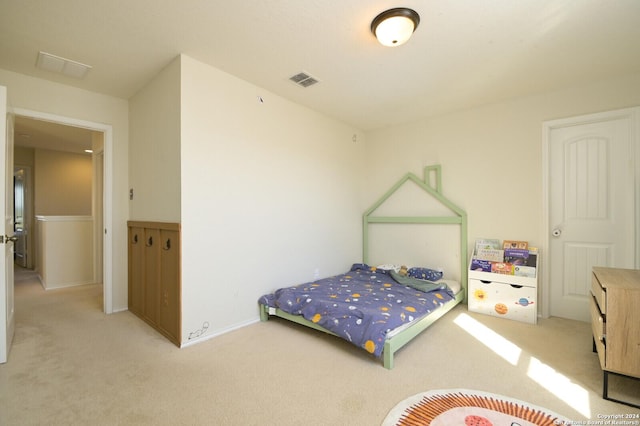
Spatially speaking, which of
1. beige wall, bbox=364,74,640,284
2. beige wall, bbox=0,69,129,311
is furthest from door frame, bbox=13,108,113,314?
beige wall, bbox=364,74,640,284

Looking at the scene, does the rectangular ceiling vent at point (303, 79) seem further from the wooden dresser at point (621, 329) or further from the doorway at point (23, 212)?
the doorway at point (23, 212)

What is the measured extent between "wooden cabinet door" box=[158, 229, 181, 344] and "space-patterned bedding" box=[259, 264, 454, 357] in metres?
0.78

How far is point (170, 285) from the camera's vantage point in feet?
8.24

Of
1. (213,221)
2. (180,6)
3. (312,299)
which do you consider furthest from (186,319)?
(180,6)

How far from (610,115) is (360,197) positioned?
9.01 feet

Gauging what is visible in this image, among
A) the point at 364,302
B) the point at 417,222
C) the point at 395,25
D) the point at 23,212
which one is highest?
the point at 395,25

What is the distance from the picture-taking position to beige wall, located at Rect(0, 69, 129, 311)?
9.52 feet

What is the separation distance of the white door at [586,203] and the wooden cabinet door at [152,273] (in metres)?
3.81

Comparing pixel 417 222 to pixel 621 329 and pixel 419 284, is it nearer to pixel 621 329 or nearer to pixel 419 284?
pixel 419 284

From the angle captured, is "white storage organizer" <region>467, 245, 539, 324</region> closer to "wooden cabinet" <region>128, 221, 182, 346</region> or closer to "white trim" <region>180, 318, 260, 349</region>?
"white trim" <region>180, 318, 260, 349</region>

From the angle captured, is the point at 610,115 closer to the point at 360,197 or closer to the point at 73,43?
the point at 360,197

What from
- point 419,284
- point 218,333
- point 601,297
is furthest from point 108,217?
point 601,297

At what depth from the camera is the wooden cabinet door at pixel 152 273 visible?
106 inches

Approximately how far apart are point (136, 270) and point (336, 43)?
2.88m
